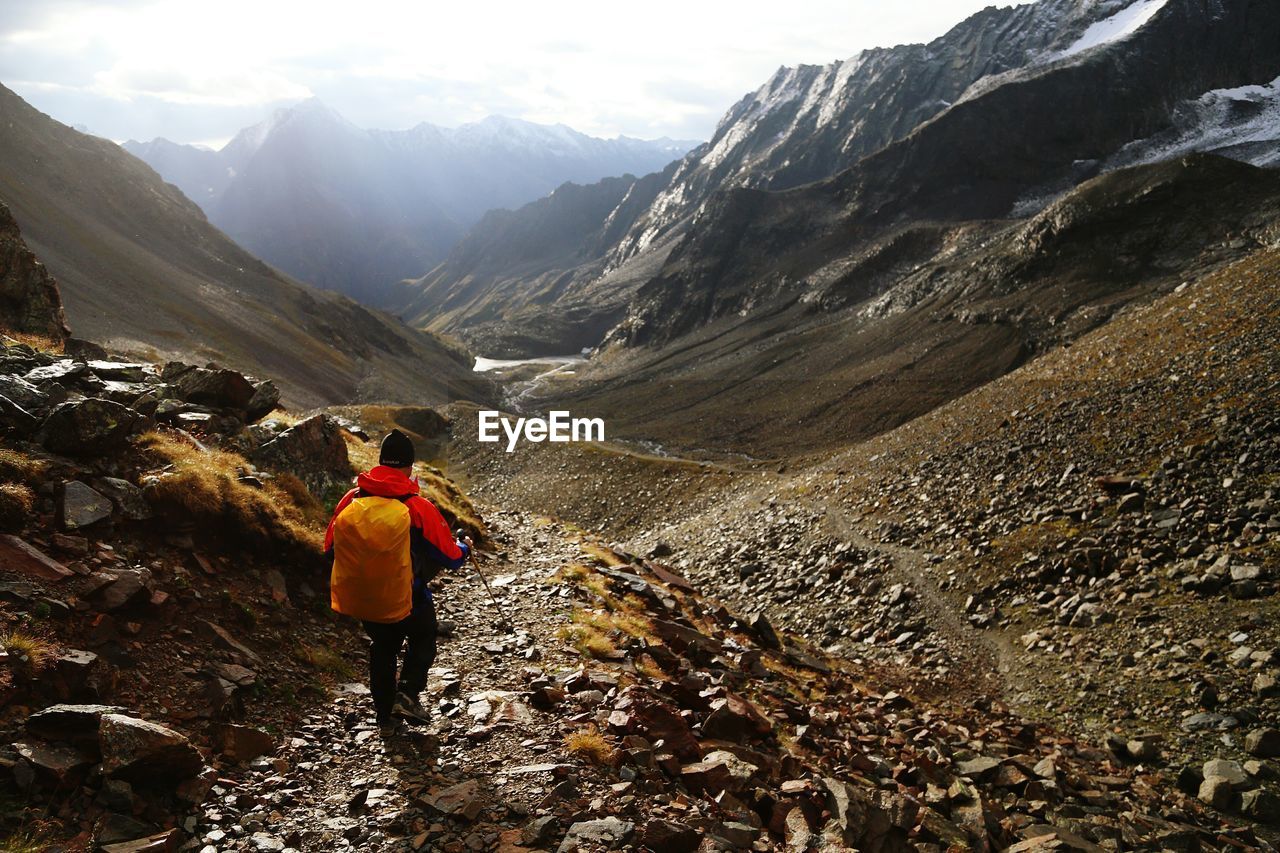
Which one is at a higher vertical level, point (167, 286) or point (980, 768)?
point (167, 286)

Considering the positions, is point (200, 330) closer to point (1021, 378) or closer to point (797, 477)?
point (797, 477)

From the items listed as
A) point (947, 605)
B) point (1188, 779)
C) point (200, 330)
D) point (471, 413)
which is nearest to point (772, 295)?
point (471, 413)

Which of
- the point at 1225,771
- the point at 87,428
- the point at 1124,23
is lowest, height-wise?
the point at 1225,771

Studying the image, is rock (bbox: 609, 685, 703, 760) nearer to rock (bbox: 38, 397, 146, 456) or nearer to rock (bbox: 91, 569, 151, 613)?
rock (bbox: 91, 569, 151, 613)

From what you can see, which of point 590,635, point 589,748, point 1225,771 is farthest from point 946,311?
point 589,748

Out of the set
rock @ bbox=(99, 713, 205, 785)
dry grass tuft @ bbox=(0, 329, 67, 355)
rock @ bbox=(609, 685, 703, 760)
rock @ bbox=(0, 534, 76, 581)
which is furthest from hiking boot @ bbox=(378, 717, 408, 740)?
dry grass tuft @ bbox=(0, 329, 67, 355)

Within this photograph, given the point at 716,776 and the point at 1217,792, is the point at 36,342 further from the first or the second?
the point at 1217,792
